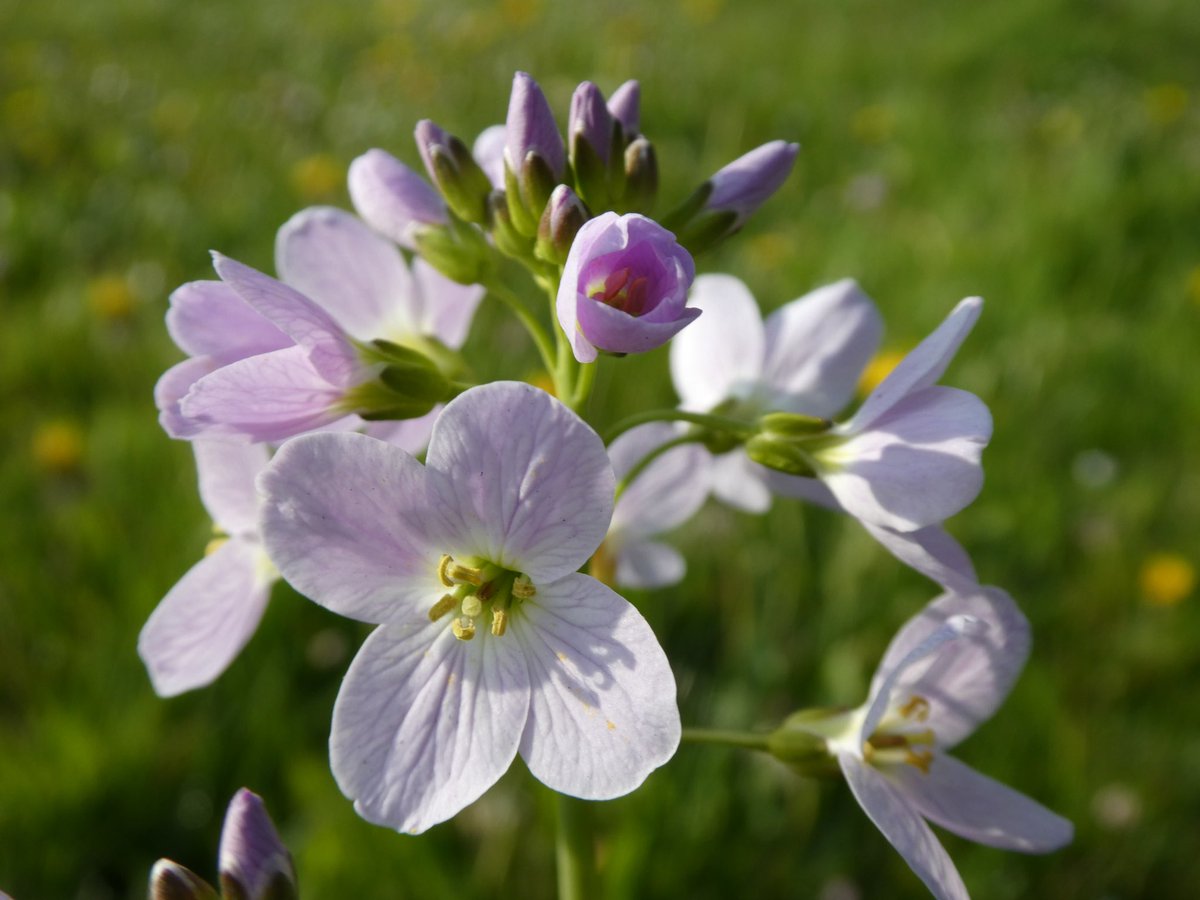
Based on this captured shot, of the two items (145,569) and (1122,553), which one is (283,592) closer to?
(145,569)

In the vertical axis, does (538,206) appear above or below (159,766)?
above

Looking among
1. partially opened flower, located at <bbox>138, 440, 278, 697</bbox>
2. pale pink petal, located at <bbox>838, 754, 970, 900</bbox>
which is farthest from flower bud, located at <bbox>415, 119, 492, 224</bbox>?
pale pink petal, located at <bbox>838, 754, 970, 900</bbox>

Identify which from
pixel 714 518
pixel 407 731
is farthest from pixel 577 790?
pixel 714 518

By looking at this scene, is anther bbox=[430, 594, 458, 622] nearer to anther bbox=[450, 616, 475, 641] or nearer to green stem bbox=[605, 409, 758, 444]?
anther bbox=[450, 616, 475, 641]

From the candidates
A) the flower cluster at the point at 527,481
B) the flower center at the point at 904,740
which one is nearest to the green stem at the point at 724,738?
the flower cluster at the point at 527,481

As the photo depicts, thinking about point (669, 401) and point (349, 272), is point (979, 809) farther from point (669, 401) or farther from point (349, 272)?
point (669, 401)

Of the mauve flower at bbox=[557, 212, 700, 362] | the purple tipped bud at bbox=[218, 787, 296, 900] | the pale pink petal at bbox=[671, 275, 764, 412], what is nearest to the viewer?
the mauve flower at bbox=[557, 212, 700, 362]

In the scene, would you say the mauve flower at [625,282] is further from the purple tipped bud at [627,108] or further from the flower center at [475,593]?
the purple tipped bud at [627,108]
